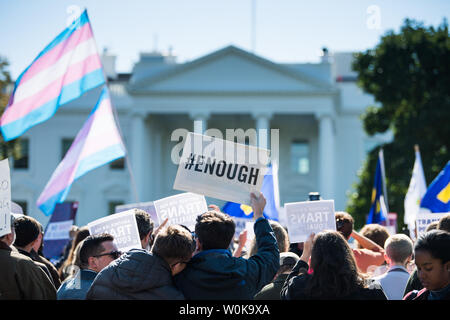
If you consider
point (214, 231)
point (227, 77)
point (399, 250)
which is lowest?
point (399, 250)

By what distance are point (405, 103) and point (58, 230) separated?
22.8m

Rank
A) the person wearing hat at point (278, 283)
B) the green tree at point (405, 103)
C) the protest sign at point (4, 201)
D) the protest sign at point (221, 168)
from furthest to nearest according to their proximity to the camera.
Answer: the green tree at point (405, 103)
the person wearing hat at point (278, 283)
the protest sign at point (221, 168)
the protest sign at point (4, 201)

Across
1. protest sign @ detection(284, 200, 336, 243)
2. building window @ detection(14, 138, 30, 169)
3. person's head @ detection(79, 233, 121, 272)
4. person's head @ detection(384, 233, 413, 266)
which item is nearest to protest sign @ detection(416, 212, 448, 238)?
person's head @ detection(384, 233, 413, 266)

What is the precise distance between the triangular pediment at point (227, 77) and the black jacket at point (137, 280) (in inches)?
1388

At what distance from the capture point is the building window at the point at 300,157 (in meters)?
41.0

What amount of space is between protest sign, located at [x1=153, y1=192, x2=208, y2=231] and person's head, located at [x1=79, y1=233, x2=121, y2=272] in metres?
1.38

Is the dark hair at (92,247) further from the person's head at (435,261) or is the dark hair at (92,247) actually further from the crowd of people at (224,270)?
the person's head at (435,261)

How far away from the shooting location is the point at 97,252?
4281 millimetres

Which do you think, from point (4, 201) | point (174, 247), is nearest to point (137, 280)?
point (174, 247)

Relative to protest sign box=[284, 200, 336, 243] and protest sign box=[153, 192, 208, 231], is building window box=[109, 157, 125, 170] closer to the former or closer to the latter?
protest sign box=[153, 192, 208, 231]

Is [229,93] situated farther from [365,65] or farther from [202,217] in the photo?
[202,217]

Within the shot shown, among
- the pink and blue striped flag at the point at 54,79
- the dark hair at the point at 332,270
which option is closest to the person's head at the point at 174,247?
the dark hair at the point at 332,270

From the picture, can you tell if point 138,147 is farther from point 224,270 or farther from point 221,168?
point 224,270

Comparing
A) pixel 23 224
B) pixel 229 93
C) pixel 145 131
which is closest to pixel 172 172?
pixel 145 131
